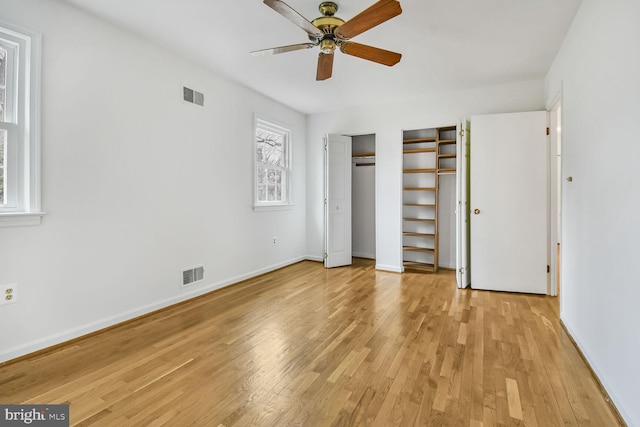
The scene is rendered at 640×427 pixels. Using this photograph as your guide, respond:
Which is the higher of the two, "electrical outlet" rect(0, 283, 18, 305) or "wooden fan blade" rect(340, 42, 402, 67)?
"wooden fan blade" rect(340, 42, 402, 67)

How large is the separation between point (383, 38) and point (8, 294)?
360 cm

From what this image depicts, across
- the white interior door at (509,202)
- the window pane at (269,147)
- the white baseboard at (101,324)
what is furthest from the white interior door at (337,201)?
the white interior door at (509,202)

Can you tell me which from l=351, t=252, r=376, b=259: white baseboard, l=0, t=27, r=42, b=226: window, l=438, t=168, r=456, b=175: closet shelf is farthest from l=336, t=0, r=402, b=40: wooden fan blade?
l=351, t=252, r=376, b=259: white baseboard

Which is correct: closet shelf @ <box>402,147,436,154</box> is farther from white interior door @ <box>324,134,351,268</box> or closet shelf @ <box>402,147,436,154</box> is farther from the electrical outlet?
the electrical outlet

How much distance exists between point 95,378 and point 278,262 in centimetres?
324

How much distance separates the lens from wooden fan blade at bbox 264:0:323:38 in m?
2.03

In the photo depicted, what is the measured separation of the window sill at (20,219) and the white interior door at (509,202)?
437cm

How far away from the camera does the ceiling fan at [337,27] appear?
2.07 metres

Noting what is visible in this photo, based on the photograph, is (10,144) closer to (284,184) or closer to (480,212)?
(284,184)

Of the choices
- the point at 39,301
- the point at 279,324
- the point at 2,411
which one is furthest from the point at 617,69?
the point at 39,301

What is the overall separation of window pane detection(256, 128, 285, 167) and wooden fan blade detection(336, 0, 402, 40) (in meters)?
2.68

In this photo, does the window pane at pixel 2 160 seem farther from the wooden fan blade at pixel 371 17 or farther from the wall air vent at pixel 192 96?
the wooden fan blade at pixel 371 17

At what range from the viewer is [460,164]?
164 inches

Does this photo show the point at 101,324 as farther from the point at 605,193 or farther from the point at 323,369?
the point at 605,193
